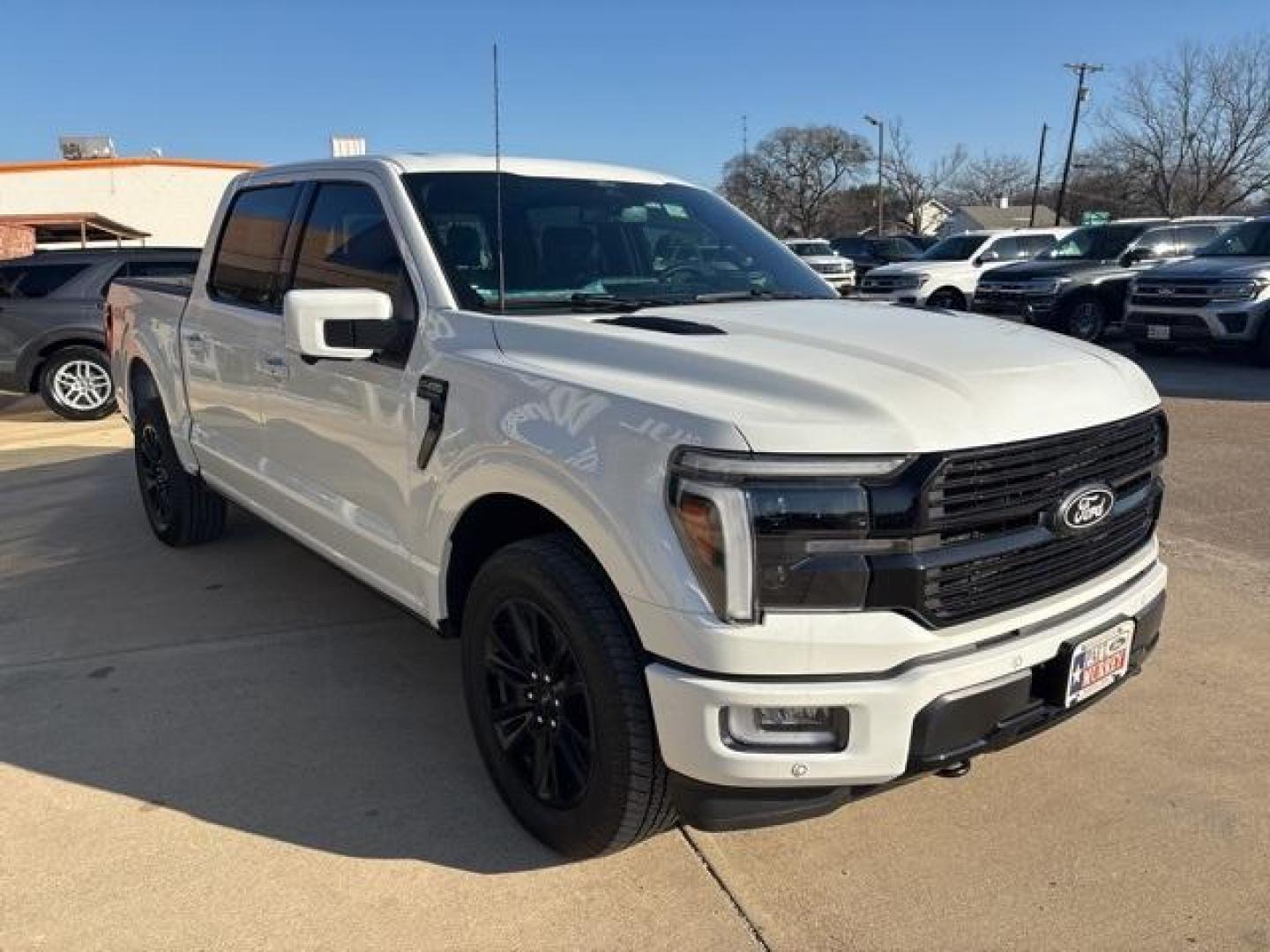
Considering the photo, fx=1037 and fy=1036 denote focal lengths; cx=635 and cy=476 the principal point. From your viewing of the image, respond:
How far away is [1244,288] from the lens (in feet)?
38.2

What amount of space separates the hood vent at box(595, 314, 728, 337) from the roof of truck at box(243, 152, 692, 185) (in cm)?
96

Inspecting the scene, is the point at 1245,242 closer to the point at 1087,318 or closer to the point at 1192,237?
the point at 1087,318

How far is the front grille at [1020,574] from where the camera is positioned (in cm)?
228

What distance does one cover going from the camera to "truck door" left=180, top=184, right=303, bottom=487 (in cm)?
414

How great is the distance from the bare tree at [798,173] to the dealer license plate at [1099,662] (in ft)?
296

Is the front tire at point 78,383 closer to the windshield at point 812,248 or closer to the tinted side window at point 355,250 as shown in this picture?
the tinted side window at point 355,250

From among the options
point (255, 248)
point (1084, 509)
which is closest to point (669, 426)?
point (1084, 509)

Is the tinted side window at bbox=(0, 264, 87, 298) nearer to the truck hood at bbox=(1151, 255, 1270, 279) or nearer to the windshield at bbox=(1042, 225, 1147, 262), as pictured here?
the truck hood at bbox=(1151, 255, 1270, 279)

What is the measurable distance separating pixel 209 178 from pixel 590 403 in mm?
31201

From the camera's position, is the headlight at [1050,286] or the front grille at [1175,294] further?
the headlight at [1050,286]

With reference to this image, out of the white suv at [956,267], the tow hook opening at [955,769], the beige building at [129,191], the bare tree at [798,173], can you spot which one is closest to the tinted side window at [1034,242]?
the white suv at [956,267]

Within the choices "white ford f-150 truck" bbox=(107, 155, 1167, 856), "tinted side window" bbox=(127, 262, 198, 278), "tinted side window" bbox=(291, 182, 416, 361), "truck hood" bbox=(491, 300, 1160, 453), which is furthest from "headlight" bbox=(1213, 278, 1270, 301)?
"tinted side window" bbox=(127, 262, 198, 278)

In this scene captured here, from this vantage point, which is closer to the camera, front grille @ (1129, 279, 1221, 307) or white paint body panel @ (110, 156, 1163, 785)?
white paint body panel @ (110, 156, 1163, 785)

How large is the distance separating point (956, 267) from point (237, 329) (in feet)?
50.0
